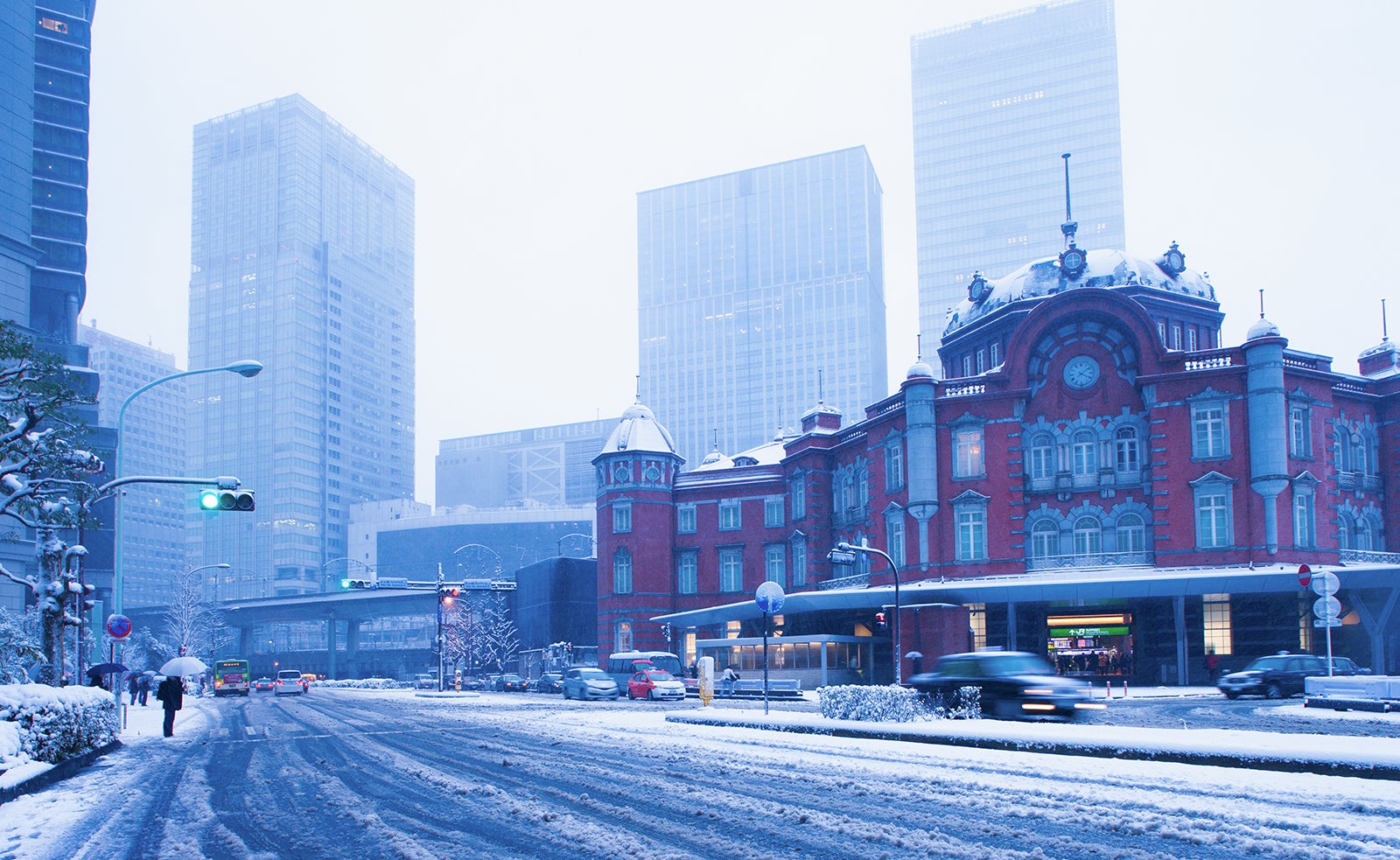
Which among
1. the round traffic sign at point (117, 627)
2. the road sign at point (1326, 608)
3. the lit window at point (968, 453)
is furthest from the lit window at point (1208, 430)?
the round traffic sign at point (117, 627)

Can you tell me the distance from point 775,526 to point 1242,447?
30648 mm

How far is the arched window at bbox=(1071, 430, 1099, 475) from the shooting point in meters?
52.5

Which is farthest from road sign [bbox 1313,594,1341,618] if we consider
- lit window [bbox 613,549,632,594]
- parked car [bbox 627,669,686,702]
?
lit window [bbox 613,549,632,594]

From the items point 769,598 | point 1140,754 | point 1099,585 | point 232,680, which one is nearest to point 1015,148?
point 1099,585

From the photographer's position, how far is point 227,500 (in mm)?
22547

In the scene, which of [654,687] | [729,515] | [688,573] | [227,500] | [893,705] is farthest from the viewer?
[688,573]

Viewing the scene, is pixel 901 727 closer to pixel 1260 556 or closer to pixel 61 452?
pixel 61 452

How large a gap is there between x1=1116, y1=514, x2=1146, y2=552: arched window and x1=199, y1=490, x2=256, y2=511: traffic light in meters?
40.9

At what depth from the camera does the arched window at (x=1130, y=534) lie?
168ft

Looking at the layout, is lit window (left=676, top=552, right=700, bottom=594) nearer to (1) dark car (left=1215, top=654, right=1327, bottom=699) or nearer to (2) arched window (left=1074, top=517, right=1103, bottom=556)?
(2) arched window (left=1074, top=517, right=1103, bottom=556)

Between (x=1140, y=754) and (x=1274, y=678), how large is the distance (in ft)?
77.0

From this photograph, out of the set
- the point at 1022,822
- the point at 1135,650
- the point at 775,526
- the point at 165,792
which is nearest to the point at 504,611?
the point at 775,526

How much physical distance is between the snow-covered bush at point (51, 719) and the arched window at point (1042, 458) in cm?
4162

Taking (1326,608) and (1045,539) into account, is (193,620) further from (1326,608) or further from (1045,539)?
(1326,608)
